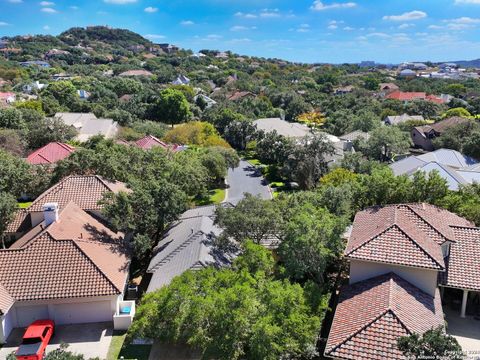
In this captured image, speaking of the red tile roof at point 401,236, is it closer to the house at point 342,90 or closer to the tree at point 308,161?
the tree at point 308,161

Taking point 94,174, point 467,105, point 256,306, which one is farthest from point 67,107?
→ point 467,105

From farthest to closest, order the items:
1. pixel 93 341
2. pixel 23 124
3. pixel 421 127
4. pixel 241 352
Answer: pixel 421 127
pixel 23 124
pixel 93 341
pixel 241 352

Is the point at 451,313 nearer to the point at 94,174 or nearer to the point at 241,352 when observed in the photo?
the point at 241,352

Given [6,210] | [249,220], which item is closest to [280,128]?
[249,220]

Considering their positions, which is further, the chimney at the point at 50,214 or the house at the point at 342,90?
the house at the point at 342,90

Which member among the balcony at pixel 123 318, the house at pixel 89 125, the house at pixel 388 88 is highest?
the house at pixel 388 88

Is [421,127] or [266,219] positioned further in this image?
[421,127]

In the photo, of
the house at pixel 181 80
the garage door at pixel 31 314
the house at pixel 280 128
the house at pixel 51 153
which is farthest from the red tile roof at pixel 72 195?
the house at pixel 181 80

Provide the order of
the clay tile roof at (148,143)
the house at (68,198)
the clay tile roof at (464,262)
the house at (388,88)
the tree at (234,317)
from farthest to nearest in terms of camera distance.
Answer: the house at (388,88)
the clay tile roof at (148,143)
the house at (68,198)
the clay tile roof at (464,262)
the tree at (234,317)
